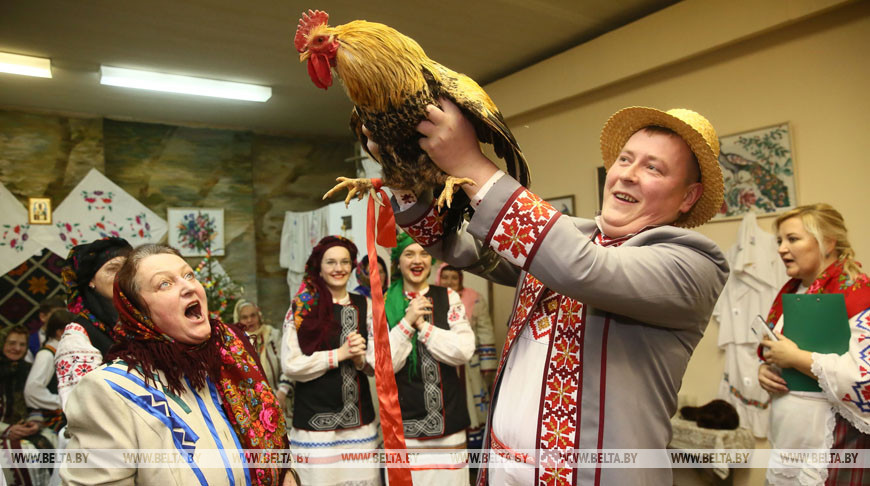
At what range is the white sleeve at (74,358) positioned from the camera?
2234 millimetres

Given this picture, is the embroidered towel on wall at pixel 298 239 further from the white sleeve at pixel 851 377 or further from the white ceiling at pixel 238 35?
the white sleeve at pixel 851 377

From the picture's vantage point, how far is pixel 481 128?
3.45ft

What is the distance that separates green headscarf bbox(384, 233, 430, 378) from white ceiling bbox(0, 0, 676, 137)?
1.67m

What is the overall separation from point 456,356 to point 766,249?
2114 millimetres

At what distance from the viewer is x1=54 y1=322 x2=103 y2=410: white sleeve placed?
2.23m

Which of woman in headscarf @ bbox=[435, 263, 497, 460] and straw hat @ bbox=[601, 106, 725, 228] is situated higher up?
straw hat @ bbox=[601, 106, 725, 228]

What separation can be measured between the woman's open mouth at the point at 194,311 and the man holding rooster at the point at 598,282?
2.94 feet

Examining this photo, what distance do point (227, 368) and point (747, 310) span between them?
10.7 feet

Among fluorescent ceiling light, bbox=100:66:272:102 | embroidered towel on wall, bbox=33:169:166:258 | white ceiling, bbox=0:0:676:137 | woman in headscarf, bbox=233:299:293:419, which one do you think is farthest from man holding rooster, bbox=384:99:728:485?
embroidered towel on wall, bbox=33:169:166:258

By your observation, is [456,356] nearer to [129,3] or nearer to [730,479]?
[730,479]

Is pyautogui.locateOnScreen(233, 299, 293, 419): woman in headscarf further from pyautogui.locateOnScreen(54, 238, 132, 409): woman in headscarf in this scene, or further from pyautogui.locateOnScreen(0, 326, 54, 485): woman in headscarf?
pyautogui.locateOnScreen(54, 238, 132, 409): woman in headscarf

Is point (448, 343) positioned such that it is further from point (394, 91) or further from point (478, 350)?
point (394, 91)

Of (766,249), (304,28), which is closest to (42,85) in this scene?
(304,28)

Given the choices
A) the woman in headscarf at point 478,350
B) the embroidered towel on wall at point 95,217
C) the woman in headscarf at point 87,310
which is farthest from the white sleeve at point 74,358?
the embroidered towel on wall at point 95,217
